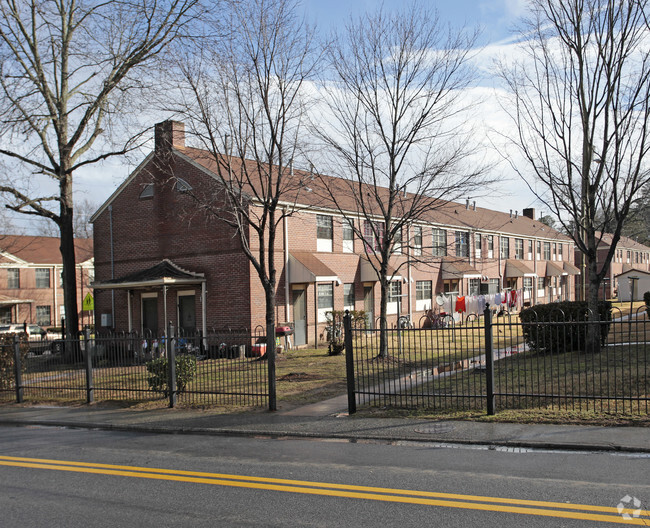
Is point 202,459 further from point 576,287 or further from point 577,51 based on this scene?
point 576,287

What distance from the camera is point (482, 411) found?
9516 mm

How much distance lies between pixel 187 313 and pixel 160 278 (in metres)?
2.28

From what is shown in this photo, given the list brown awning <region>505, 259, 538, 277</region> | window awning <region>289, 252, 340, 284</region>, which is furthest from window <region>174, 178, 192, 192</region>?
brown awning <region>505, 259, 538, 277</region>

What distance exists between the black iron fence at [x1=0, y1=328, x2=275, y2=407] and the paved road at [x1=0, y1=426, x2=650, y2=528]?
3.25m

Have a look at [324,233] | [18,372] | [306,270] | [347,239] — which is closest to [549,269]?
[347,239]

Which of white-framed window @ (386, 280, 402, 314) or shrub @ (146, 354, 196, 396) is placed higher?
white-framed window @ (386, 280, 402, 314)

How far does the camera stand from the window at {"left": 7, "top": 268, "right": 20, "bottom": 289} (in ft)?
145

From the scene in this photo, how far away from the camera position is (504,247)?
41.7 metres

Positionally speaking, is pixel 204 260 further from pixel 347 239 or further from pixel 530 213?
pixel 530 213

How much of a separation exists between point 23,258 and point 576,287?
4961 cm

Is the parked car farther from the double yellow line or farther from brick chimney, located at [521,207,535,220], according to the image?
brick chimney, located at [521,207,535,220]

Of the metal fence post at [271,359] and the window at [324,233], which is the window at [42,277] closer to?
the window at [324,233]

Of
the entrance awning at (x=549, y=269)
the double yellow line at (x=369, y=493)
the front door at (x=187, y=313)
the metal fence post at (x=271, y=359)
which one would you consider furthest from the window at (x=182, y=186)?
the entrance awning at (x=549, y=269)

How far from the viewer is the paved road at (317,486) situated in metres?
5.30
